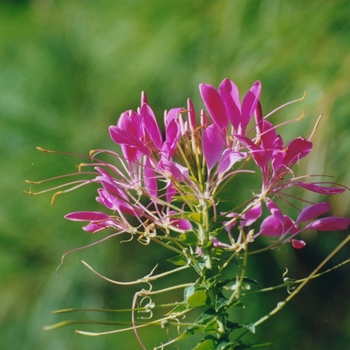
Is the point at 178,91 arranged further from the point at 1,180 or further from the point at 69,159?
the point at 1,180

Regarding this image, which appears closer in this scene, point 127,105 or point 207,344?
point 207,344

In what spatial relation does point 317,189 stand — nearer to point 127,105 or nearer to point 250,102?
point 250,102

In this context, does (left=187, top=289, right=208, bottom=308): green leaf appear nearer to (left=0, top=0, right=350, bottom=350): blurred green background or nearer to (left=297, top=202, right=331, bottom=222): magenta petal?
(left=297, top=202, right=331, bottom=222): magenta petal

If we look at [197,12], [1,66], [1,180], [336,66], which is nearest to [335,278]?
[336,66]

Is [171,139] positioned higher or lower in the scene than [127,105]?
lower

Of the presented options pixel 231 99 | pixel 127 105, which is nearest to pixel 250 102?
pixel 231 99

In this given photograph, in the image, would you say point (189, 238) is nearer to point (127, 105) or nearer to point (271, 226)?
point (271, 226)

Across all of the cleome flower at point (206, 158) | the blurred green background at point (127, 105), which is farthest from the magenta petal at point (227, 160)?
the blurred green background at point (127, 105)

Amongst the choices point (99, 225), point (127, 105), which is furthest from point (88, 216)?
point (127, 105)

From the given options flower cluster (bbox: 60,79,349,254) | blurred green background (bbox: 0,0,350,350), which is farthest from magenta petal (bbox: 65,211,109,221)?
blurred green background (bbox: 0,0,350,350)
